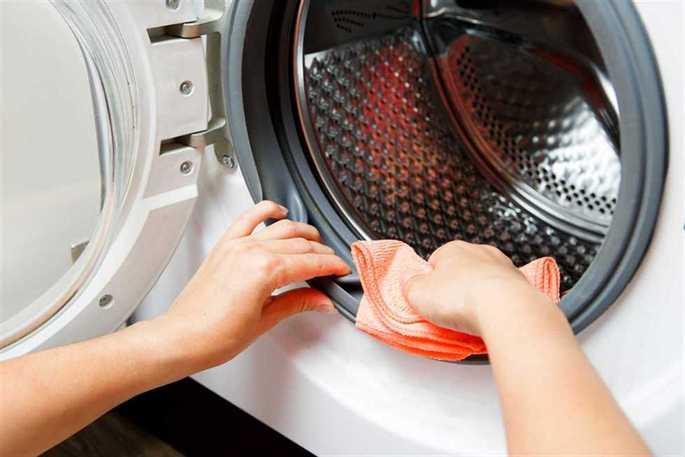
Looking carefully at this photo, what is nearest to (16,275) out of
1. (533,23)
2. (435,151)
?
(435,151)

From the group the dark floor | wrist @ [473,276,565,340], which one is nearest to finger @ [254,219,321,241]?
wrist @ [473,276,565,340]

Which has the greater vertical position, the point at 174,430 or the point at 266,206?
the point at 266,206

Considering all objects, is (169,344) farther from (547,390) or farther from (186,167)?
(547,390)

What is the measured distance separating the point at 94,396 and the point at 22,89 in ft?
0.86

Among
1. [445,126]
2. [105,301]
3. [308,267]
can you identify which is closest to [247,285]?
[308,267]

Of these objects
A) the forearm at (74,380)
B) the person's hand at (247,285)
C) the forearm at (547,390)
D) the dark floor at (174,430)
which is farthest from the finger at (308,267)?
the dark floor at (174,430)

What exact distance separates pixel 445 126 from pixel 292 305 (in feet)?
1.15

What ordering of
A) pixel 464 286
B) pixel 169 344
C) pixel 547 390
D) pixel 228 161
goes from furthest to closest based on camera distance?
1. pixel 228 161
2. pixel 169 344
3. pixel 464 286
4. pixel 547 390

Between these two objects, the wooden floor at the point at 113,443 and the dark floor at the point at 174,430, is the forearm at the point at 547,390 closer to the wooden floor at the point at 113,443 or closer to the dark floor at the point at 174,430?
the dark floor at the point at 174,430

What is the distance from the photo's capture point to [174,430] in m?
1.07

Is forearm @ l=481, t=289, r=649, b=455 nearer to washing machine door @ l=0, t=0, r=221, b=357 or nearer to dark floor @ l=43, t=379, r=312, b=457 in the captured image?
washing machine door @ l=0, t=0, r=221, b=357

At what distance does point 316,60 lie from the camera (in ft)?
2.60

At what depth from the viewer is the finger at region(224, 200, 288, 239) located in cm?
70

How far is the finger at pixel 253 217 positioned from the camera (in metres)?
0.70
